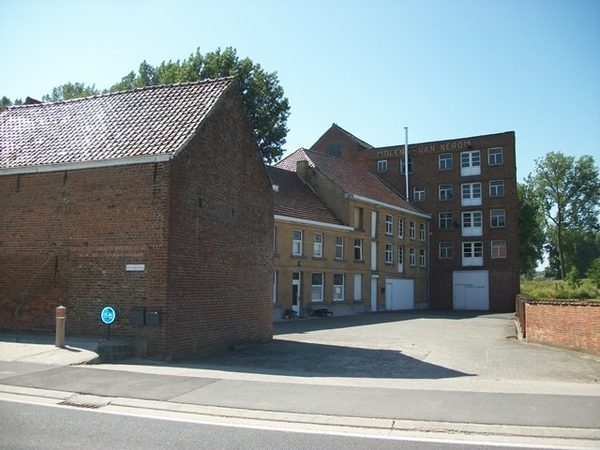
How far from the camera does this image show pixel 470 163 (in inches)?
1918

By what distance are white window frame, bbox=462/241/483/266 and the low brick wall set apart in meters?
27.6

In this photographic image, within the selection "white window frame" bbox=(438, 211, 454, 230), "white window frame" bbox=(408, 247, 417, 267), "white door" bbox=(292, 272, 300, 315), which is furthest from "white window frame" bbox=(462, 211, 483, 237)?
"white door" bbox=(292, 272, 300, 315)

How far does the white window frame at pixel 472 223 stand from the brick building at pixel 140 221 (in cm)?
3462

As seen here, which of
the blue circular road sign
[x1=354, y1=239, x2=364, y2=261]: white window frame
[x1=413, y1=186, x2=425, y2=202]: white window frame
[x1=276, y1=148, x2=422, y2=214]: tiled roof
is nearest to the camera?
the blue circular road sign

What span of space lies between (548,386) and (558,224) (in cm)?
6969

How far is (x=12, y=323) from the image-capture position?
50.9ft

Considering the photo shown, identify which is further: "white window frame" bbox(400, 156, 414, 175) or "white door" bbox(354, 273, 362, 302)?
"white window frame" bbox(400, 156, 414, 175)

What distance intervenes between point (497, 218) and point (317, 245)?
20.5 m

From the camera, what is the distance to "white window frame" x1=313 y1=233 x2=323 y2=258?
3431cm

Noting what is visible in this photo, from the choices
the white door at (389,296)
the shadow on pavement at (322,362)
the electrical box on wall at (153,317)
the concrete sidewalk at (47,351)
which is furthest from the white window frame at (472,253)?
the concrete sidewalk at (47,351)

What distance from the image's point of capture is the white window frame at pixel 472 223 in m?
48.6

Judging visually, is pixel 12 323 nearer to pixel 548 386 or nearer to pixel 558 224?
pixel 548 386

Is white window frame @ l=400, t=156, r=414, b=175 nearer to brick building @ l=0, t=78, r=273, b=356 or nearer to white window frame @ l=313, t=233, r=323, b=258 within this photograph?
white window frame @ l=313, t=233, r=323, b=258

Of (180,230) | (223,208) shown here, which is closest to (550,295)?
(223,208)
